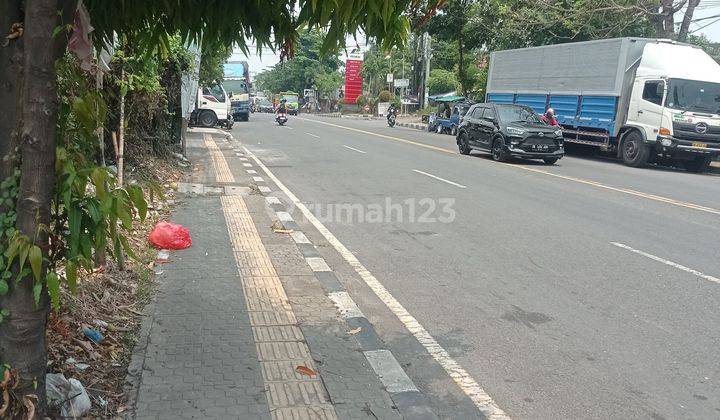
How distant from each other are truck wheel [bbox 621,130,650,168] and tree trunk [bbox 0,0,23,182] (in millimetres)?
19142

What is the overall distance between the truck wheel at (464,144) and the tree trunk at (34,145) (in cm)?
1790

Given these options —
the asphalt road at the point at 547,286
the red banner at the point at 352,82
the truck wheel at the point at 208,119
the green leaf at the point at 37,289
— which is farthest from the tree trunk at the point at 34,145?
the red banner at the point at 352,82

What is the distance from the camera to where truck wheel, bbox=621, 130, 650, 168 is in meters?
18.9

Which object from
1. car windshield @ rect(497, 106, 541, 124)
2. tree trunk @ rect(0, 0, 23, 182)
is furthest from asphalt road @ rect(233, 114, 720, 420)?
car windshield @ rect(497, 106, 541, 124)

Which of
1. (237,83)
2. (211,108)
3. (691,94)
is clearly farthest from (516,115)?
(237,83)

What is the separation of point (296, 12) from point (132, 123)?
7756 millimetres

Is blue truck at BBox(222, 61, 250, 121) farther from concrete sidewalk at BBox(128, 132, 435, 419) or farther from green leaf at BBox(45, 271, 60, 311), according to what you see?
green leaf at BBox(45, 271, 60, 311)

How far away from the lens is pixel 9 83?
2.51m

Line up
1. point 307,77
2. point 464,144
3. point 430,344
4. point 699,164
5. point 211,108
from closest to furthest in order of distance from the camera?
point 430,344 < point 699,164 < point 464,144 < point 211,108 < point 307,77

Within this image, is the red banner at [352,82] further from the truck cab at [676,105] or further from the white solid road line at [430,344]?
the white solid road line at [430,344]

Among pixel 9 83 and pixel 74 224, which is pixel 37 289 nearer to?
pixel 74 224

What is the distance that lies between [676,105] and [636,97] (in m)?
1.26

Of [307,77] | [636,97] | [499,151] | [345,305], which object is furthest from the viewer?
[307,77]

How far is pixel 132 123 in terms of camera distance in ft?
33.6
